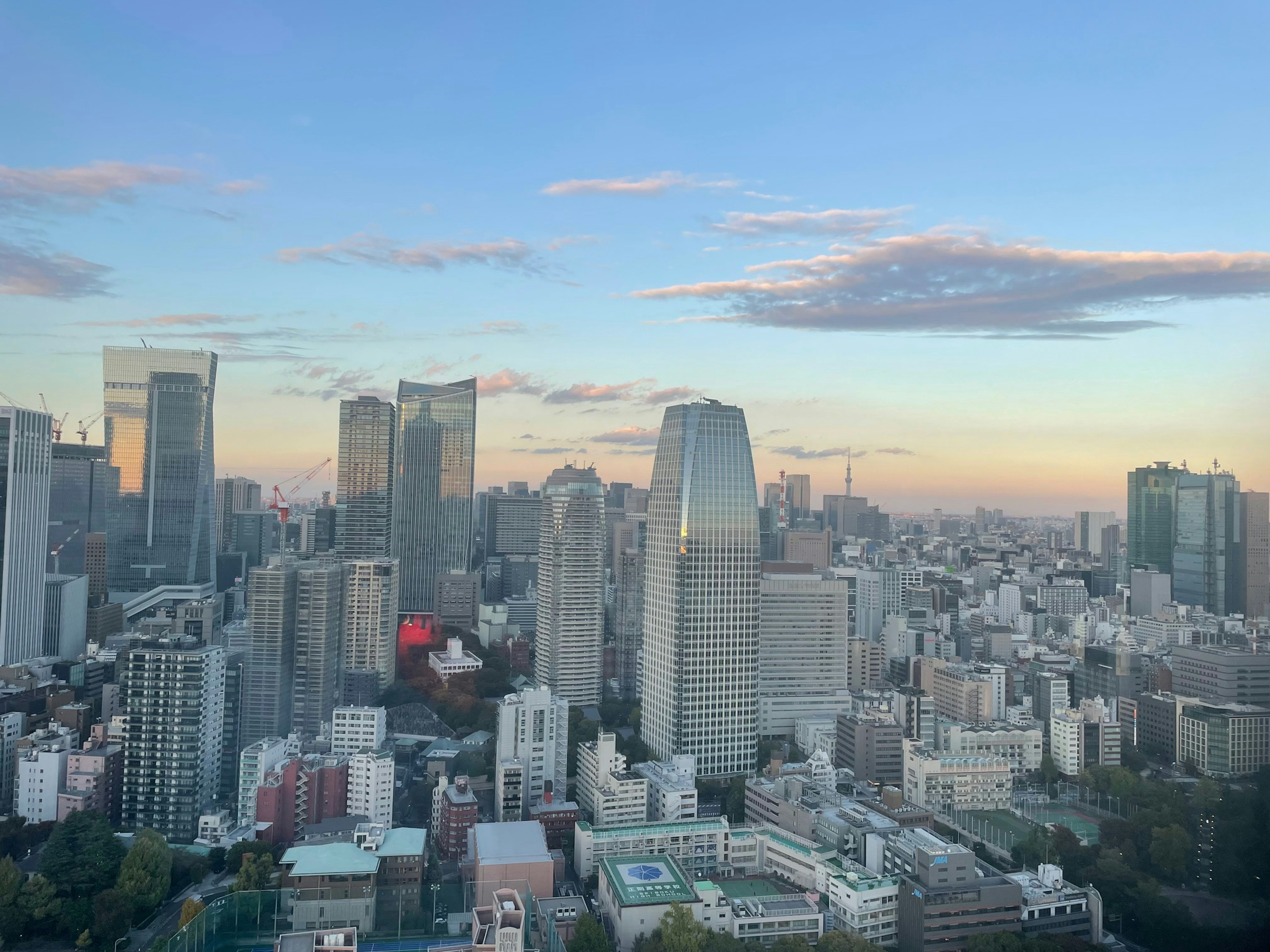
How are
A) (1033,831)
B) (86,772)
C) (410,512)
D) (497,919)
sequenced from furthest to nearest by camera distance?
(410,512)
(86,772)
(1033,831)
(497,919)

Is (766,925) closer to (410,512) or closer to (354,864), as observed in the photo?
(354,864)

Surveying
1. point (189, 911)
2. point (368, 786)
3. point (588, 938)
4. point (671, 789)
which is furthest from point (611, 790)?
point (189, 911)

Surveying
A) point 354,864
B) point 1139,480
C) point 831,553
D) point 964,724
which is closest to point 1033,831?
point 964,724

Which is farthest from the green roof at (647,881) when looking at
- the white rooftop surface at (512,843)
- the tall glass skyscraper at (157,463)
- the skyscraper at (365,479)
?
the tall glass skyscraper at (157,463)

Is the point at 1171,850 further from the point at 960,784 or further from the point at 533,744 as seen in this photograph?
the point at 533,744

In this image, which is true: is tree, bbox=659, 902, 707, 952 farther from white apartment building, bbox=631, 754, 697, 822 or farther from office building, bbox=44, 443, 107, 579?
office building, bbox=44, 443, 107, 579
